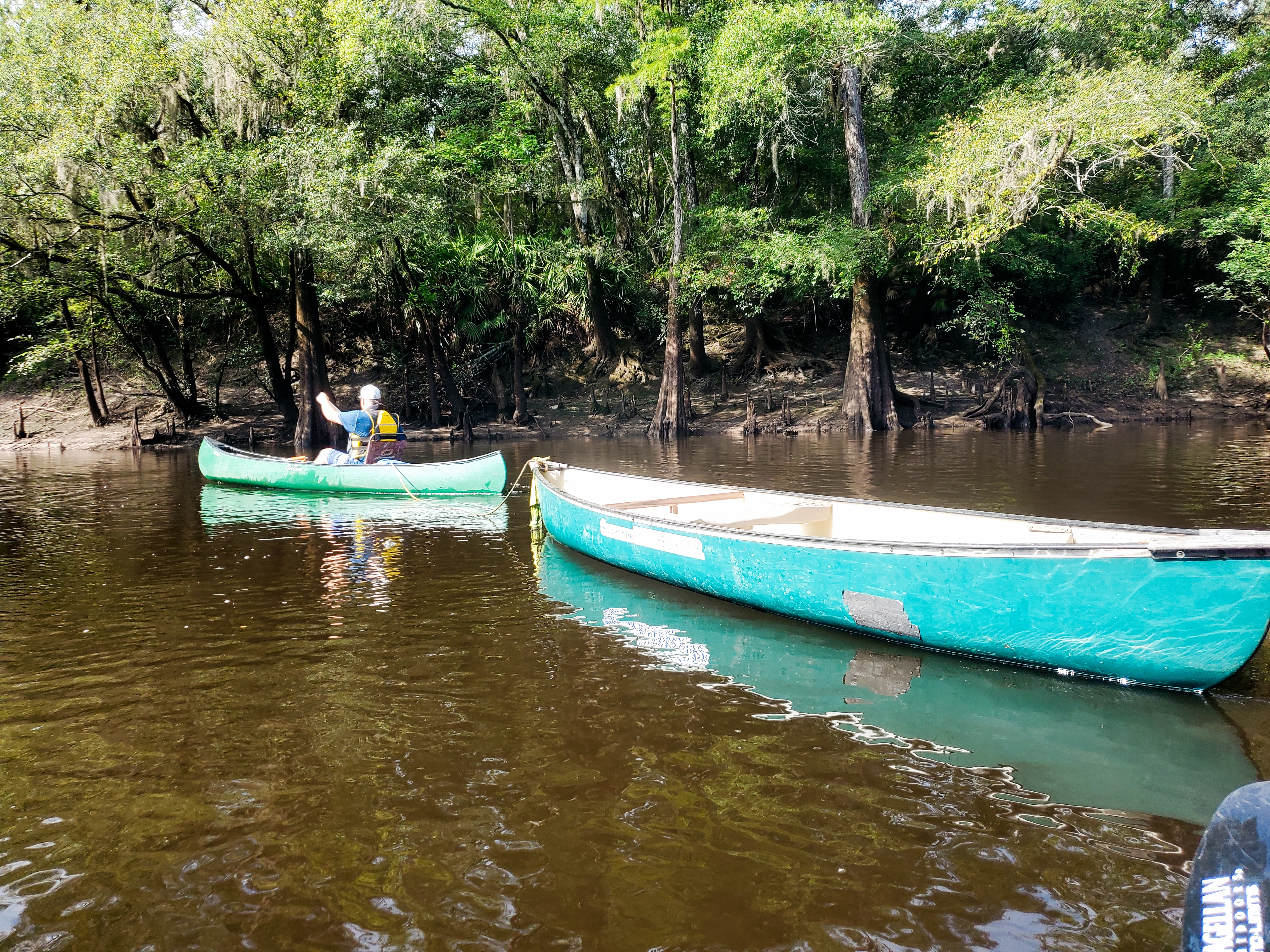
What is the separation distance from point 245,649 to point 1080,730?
19.0 feet

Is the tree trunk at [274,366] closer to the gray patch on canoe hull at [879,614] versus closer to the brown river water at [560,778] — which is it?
the brown river water at [560,778]

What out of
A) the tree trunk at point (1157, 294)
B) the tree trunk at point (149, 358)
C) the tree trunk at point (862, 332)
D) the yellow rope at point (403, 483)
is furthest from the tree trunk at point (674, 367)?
the tree trunk at point (1157, 294)

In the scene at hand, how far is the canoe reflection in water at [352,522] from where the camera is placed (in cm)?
858

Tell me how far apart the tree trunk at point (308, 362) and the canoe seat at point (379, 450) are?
9.90 m

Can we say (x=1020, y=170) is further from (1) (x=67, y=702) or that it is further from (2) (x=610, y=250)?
(1) (x=67, y=702)

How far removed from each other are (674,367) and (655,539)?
19853 mm

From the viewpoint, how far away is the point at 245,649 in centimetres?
634

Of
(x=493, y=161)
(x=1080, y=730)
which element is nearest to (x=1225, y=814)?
(x=1080, y=730)

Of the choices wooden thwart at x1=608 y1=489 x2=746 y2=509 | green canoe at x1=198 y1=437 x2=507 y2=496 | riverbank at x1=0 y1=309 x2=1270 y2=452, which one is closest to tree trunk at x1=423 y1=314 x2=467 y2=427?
riverbank at x1=0 y1=309 x2=1270 y2=452

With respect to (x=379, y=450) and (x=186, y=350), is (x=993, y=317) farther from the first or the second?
(x=186, y=350)

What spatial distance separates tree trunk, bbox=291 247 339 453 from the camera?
23.7 meters

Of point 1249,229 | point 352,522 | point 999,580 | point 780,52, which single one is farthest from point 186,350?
point 1249,229

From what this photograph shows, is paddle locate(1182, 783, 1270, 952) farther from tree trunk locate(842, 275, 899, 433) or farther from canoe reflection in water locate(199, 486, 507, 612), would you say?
tree trunk locate(842, 275, 899, 433)

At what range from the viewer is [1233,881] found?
247cm
